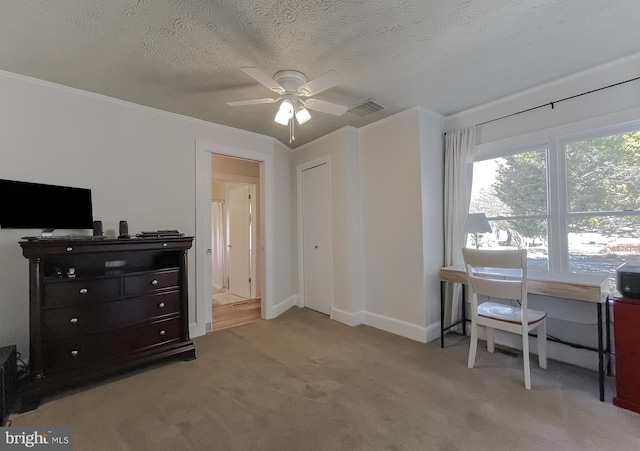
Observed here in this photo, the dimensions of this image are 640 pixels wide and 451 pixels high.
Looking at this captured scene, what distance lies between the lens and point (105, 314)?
7.80ft

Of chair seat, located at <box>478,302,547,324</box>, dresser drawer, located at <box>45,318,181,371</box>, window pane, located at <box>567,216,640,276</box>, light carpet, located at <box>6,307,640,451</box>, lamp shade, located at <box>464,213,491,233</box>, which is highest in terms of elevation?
lamp shade, located at <box>464,213,491,233</box>

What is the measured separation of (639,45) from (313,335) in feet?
12.4

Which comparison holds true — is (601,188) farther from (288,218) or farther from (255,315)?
(255,315)

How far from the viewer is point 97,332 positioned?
233cm

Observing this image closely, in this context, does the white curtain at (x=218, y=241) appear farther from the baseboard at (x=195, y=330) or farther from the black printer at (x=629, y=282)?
the black printer at (x=629, y=282)

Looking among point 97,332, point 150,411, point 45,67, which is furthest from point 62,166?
point 150,411

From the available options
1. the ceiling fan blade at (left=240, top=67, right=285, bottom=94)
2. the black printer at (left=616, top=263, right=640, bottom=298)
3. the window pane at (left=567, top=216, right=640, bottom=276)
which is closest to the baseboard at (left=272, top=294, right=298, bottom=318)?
the ceiling fan blade at (left=240, top=67, right=285, bottom=94)

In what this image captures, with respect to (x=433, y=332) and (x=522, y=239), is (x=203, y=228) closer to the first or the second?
(x=433, y=332)

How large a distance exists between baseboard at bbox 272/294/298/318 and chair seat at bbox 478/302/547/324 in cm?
258

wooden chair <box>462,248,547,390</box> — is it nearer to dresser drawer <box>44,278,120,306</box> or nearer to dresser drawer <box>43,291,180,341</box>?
dresser drawer <box>43,291,180,341</box>

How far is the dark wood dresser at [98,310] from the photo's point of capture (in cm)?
208

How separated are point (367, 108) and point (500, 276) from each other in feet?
6.88

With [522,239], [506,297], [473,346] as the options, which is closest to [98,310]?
[473,346]

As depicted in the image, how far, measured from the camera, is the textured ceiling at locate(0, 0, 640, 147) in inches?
68.4
